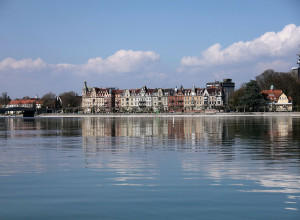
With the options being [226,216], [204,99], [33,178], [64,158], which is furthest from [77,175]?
[204,99]

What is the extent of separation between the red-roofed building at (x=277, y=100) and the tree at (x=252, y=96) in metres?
14.2

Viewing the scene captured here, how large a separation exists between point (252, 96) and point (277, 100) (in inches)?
888

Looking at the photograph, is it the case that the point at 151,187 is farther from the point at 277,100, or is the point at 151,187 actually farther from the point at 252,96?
the point at 277,100

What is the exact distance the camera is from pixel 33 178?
14539 mm

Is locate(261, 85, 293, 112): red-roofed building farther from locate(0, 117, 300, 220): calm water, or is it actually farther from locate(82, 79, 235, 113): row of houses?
locate(0, 117, 300, 220): calm water

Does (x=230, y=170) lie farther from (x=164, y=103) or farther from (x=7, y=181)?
(x=164, y=103)

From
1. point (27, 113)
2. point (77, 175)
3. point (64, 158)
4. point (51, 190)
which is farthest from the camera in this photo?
point (27, 113)

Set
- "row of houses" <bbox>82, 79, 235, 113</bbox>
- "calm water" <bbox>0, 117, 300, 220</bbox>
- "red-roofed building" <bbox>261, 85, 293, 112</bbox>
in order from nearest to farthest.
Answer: "calm water" <bbox>0, 117, 300, 220</bbox> → "red-roofed building" <bbox>261, 85, 293, 112</bbox> → "row of houses" <bbox>82, 79, 235, 113</bbox>

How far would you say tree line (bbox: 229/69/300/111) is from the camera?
436 ft

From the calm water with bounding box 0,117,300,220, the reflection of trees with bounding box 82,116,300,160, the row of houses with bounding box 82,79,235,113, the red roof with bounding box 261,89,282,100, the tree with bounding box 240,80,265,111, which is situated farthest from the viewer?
the row of houses with bounding box 82,79,235,113

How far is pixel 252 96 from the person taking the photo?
132 metres

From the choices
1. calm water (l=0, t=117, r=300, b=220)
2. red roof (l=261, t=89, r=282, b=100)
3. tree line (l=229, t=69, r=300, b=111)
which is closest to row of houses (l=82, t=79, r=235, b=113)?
tree line (l=229, t=69, r=300, b=111)

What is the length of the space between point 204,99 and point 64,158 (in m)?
167

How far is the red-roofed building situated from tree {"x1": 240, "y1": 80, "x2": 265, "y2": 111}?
14.2 meters
